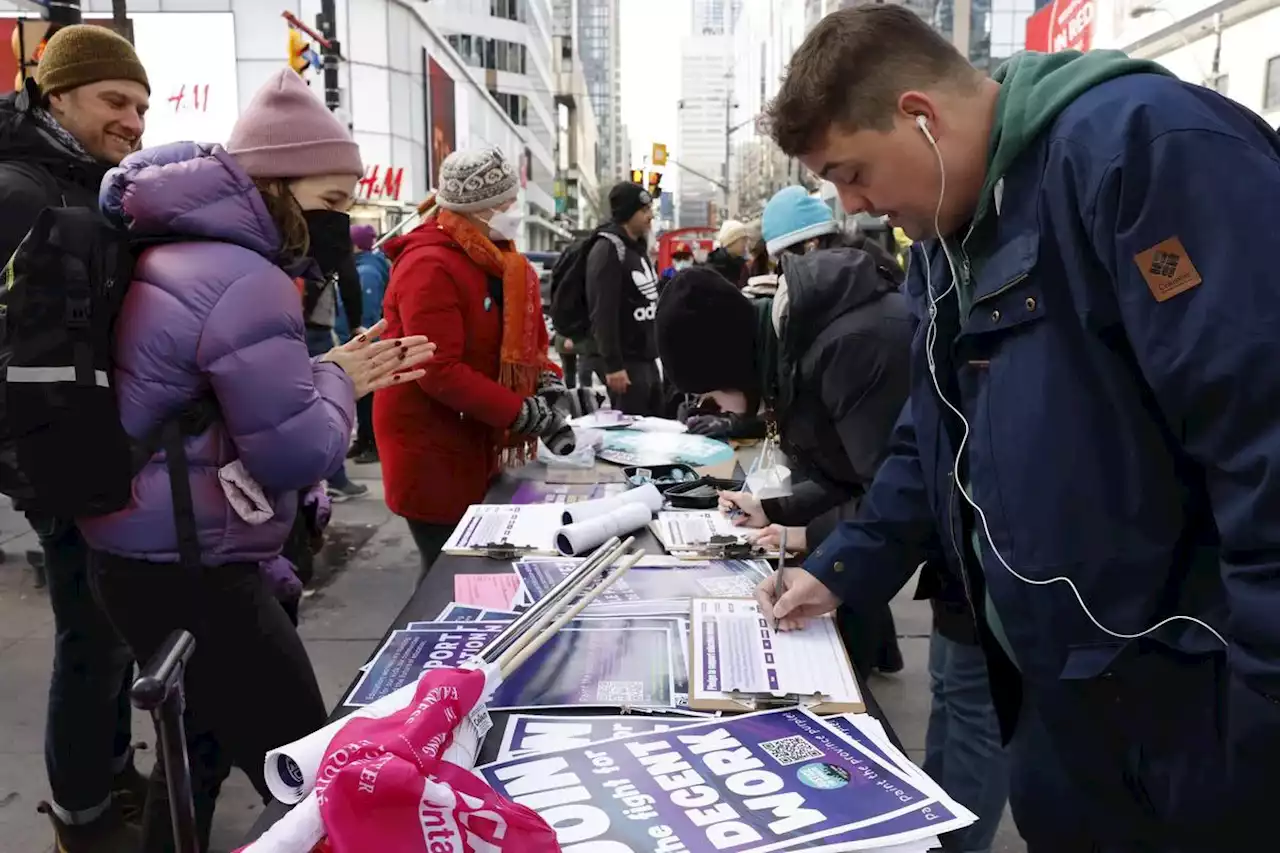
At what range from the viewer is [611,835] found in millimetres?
1149

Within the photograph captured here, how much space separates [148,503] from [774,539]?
4.66 feet

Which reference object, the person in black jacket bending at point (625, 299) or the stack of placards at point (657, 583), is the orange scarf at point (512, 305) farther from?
the person in black jacket bending at point (625, 299)

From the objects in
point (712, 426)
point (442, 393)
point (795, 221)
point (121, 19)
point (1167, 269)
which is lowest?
point (712, 426)

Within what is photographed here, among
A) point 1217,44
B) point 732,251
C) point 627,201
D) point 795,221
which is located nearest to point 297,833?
point 795,221

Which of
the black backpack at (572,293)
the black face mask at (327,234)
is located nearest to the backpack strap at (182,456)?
the black face mask at (327,234)

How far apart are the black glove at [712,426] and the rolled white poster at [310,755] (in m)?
2.78

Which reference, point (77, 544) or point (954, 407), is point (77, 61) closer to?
point (77, 544)

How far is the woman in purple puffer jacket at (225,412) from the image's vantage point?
6.06 feet

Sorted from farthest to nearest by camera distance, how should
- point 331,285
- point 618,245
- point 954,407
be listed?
point 618,245, point 331,285, point 954,407

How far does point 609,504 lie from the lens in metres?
2.60

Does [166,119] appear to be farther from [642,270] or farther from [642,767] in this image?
[642,767]

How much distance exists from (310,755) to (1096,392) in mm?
1099

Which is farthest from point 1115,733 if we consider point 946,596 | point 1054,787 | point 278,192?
point 278,192

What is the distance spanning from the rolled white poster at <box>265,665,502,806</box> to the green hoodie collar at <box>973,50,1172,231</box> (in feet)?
3.37
